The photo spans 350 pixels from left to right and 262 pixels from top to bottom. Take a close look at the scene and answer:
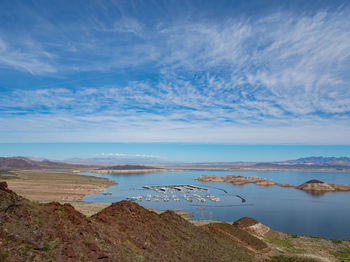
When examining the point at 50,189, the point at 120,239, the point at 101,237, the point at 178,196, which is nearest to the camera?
the point at 101,237

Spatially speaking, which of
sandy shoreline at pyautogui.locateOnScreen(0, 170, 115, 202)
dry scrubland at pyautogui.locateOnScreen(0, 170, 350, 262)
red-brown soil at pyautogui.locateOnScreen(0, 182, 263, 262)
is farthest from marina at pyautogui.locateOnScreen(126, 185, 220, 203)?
red-brown soil at pyautogui.locateOnScreen(0, 182, 263, 262)

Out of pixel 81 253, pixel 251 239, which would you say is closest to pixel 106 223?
pixel 81 253

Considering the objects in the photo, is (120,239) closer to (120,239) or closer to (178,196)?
(120,239)

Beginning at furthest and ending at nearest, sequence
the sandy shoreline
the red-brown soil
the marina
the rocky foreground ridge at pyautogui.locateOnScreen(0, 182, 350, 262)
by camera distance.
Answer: the marina
the sandy shoreline
the rocky foreground ridge at pyautogui.locateOnScreen(0, 182, 350, 262)
the red-brown soil

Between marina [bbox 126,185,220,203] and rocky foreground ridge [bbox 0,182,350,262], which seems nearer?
rocky foreground ridge [bbox 0,182,350,262]

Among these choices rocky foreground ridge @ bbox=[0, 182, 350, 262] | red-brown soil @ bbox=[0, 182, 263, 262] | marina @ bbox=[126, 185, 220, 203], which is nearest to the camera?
red-brown soil @ bbox=[0, 182, 263, 262]

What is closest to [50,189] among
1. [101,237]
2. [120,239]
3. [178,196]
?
[178,196]

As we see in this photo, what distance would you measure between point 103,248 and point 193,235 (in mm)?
15170

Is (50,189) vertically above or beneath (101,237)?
beneath

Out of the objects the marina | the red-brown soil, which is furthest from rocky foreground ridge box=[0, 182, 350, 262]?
the marina

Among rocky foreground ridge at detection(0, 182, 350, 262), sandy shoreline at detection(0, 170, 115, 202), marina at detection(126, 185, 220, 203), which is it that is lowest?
marina at detection(126, 185, 220, 203)

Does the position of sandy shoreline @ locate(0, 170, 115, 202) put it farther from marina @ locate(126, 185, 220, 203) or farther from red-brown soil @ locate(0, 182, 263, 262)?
red-brown soil @ locate(0, 182, 263, 262)

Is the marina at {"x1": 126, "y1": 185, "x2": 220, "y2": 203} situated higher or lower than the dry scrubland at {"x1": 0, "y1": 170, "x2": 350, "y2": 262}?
lower

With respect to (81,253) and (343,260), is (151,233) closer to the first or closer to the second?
(81,253)
